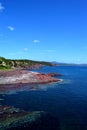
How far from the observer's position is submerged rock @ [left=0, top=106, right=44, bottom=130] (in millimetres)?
36934

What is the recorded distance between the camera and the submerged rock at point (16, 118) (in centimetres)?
3693

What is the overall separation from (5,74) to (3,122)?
56.8 metres

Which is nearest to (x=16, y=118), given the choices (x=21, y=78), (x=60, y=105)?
(x=60, y=105)

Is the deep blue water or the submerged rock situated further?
the deep blue water

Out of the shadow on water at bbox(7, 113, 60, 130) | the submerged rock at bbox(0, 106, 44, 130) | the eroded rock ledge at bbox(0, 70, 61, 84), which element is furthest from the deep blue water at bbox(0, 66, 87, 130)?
the eroded rock ledge at bbox(0, 70, 61, 84)

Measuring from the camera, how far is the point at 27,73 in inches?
3848

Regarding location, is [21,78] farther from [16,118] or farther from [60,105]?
[16,118]

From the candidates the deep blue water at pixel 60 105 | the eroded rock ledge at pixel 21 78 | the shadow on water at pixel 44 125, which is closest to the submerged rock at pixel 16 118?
the shadow on water at pixel 44 125

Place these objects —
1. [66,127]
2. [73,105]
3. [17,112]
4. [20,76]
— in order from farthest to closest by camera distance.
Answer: [20,76], [73,105], [17,112], [66,127]

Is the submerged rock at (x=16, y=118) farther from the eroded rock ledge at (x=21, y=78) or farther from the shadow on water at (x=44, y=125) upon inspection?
the eroded rock ledge at (x=21, y=78)

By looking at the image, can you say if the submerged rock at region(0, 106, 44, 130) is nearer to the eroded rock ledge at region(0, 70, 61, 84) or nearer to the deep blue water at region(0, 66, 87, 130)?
the deep blue water at region(0, 66, 87, 130)

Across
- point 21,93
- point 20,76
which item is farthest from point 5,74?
point 21,93

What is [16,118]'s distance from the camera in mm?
39750

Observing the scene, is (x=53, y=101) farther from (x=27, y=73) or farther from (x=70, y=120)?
(x=27, y=73)
